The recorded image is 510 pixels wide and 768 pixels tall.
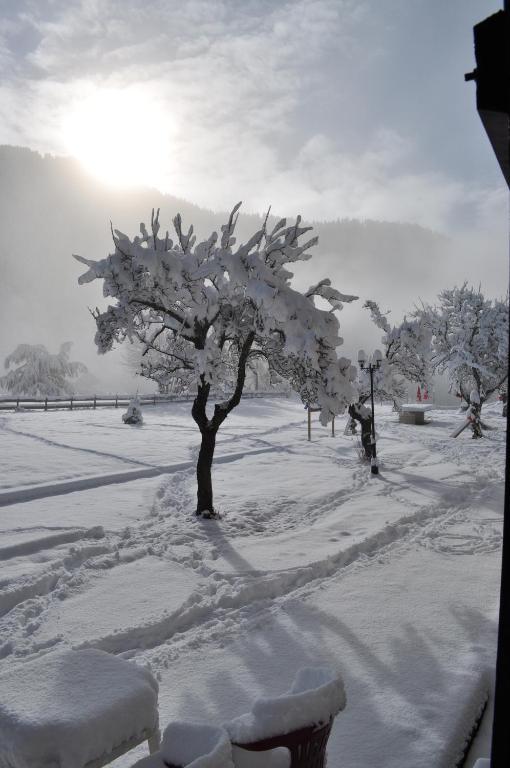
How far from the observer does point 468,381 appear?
96.9ft

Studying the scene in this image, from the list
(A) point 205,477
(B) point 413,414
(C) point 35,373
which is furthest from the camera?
(C) point 35,373

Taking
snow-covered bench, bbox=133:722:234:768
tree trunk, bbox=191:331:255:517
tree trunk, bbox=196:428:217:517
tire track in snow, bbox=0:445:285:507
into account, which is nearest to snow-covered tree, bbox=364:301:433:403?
tire track in snow, bbox=0:445:285:507

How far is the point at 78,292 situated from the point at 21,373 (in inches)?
5674

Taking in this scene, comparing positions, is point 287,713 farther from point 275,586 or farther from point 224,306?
point 224,306

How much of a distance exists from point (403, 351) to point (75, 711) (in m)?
20.5

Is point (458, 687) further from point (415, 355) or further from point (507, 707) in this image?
point (415, 355)

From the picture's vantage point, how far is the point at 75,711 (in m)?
2.56

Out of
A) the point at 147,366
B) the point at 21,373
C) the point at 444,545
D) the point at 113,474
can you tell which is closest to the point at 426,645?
the point at 444,545

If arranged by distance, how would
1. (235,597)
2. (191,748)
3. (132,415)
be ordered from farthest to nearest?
(132,415)
(235,597)
(191,748)

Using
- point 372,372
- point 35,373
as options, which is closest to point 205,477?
point 372,372

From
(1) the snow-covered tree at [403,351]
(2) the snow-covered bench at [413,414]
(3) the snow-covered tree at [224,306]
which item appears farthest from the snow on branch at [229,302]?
(2) the snow-covered bench at [413,414]

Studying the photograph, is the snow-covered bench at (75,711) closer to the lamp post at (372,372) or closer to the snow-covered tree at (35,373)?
the lamp post at (372,372)

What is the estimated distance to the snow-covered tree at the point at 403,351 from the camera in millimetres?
20969

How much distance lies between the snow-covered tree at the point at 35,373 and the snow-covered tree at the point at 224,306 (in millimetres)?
40617
